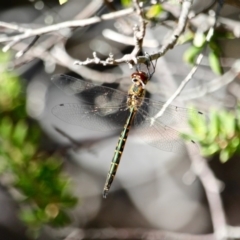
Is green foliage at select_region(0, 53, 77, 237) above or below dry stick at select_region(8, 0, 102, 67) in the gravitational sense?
below

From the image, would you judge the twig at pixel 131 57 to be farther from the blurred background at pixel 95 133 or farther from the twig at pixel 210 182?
the twig at pixel 210 182

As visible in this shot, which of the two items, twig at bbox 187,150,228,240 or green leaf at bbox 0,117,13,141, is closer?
green leaf at bbox 0,117,13,141

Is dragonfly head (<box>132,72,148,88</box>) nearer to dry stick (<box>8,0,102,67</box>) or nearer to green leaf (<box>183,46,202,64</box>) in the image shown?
green leaf (<box>183,46,202,64</box>)

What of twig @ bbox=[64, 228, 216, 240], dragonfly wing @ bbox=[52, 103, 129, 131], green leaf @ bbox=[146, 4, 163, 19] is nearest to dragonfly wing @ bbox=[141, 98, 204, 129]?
dragonfly wing @ bbox=[52, 103, 129, 131]

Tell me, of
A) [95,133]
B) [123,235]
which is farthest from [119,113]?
[123,235]

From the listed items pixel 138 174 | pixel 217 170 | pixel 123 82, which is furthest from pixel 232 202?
pixel 123 82

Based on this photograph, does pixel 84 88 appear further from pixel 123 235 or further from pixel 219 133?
pixel 123 235

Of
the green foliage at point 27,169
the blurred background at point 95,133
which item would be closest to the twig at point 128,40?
the blurred background at point 95,133
